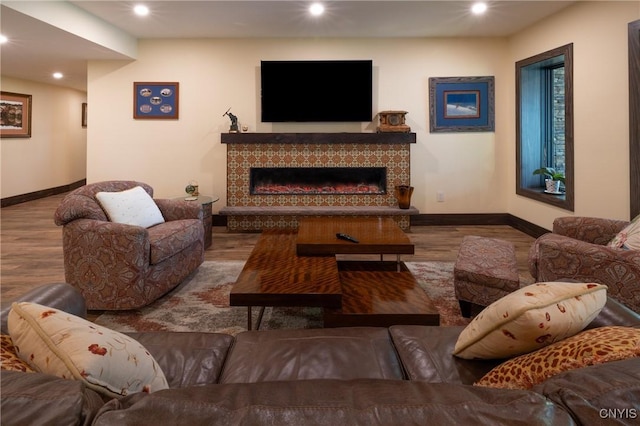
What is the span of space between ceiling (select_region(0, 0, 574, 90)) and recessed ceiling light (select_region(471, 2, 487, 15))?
0.07m

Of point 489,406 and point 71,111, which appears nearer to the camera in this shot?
point 489,406

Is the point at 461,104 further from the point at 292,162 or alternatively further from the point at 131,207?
the point at 131,207

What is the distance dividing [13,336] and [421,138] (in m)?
5.56

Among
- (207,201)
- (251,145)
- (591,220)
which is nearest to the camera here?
(591,220)

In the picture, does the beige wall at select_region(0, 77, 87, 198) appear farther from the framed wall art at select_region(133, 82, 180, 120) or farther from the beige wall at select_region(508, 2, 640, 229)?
the beige wall at select_region(508, 2, 640, 229)

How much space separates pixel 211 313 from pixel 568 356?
242 centimetres

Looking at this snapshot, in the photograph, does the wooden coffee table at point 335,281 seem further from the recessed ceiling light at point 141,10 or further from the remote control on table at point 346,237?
the recessed ceiling light at point 141,10

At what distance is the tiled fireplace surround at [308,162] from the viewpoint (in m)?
5.69

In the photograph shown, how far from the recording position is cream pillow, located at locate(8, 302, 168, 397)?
2.80 feet

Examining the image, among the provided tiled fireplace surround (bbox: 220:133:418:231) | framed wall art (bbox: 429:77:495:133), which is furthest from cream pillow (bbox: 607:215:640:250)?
framed wall art (bbox: 429:77:495:133)

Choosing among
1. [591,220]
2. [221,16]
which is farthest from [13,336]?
[221,16]

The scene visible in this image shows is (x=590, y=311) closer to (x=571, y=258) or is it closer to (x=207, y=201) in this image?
(x=571, y=258)

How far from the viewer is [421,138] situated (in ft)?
A: 19.5

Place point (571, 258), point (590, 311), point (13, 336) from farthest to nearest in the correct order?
point (571, 258), point (590, 311), point (13, 336)
